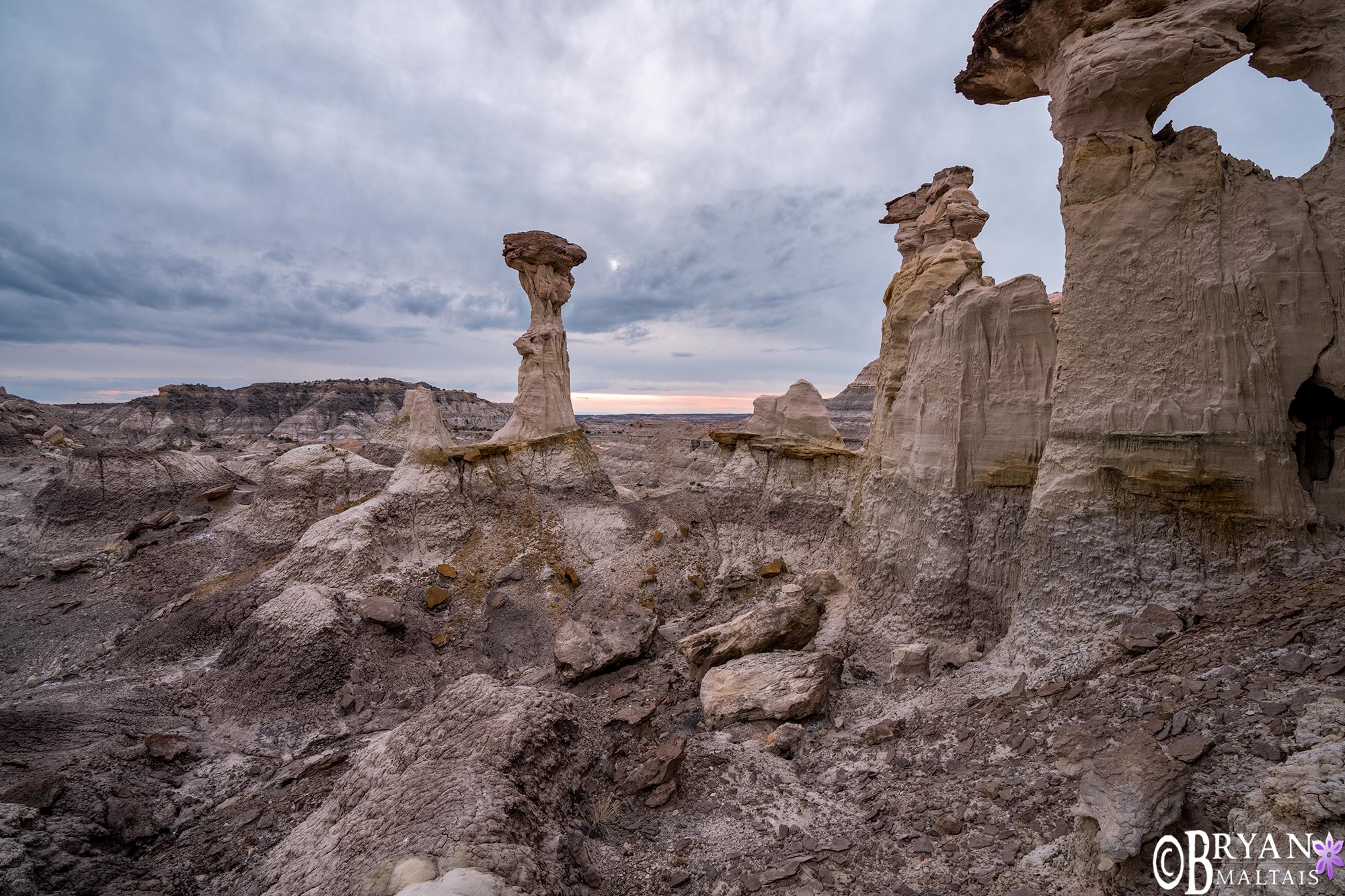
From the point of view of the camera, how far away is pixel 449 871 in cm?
412

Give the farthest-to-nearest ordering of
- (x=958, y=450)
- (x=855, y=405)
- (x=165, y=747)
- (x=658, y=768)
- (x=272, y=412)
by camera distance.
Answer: (x=272, y=412), (x=855, y=405), (x=958, y=450), (x=165, y=747), (x=658, y=768)

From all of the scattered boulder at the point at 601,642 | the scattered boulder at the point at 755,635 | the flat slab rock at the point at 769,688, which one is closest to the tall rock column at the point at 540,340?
the scattered boulder at the point at 601,642

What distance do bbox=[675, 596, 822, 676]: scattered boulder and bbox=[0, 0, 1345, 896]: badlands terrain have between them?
3.2 inches

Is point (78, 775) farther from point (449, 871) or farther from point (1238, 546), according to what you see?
point (1238, 546)

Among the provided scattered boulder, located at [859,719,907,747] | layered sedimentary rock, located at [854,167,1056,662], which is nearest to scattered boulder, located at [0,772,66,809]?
scattered boulder, located at [859,719,907,747]

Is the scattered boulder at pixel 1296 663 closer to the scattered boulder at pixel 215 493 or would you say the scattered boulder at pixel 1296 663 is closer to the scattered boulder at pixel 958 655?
the scattered boulder at pixel 958 655

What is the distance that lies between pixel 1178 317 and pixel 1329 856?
609 centimetres

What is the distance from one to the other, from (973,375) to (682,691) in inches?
318

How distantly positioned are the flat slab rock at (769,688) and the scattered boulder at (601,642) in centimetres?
226

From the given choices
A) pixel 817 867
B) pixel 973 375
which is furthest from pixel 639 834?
pixel 973 375

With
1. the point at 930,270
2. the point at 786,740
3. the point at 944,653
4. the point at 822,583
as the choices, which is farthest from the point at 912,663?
the point at 930,270

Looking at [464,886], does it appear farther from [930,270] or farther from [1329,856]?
[930,270]

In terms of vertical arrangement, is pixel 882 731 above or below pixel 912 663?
below

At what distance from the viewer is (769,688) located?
8.51 m
